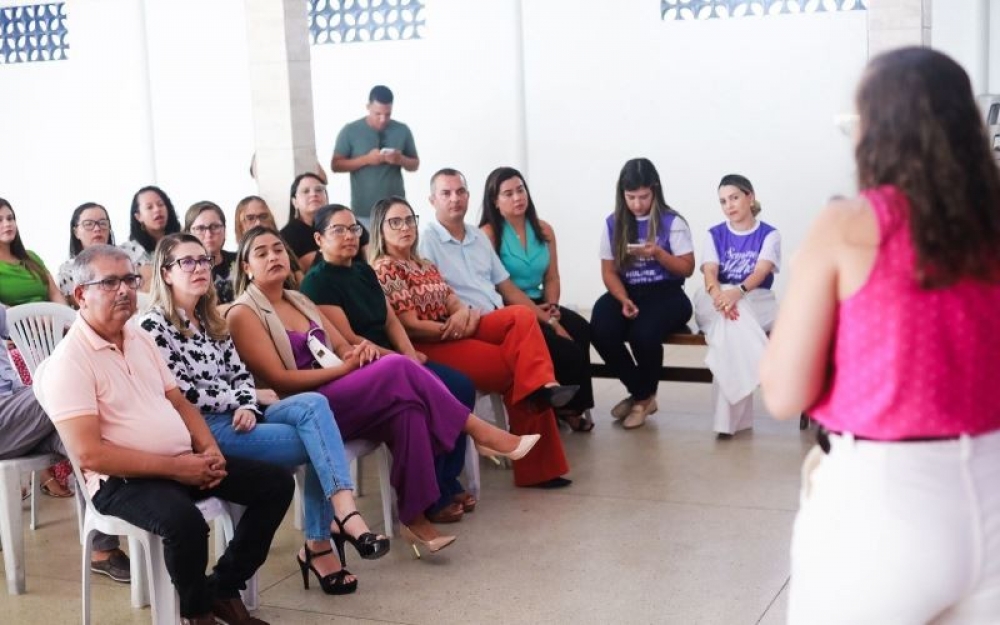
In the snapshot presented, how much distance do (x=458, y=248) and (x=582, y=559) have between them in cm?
195

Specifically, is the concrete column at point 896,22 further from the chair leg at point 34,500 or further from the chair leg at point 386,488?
the chair leg at point 34,500

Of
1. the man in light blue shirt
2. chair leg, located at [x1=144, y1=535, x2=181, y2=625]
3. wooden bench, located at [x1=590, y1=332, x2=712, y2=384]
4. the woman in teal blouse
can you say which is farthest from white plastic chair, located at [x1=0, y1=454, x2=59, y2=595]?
wooden bench, located at [x1=590, y1=332, x2=712, y2=384]

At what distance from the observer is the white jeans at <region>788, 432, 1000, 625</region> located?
64.2 inches

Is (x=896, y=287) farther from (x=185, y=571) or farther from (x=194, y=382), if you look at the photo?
(x=194, y=382)

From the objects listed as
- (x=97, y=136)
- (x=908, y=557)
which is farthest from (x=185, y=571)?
(x=97, y=136)

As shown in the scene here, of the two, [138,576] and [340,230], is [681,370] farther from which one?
[138,576]

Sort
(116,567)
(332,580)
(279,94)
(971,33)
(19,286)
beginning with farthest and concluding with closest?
(971,33) → (279,94) → (19,286) → (116,567) → (332,580)

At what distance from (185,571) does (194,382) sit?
0.72 m

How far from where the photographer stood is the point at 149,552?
338 centimetres

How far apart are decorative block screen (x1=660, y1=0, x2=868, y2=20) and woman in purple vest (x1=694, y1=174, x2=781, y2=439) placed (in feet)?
8.10

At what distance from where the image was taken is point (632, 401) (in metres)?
5.96

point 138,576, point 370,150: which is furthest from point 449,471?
point 370,150

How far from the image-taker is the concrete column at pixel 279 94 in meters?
7.15

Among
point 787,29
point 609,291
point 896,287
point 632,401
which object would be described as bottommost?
point 632,401
